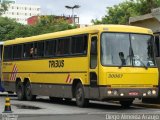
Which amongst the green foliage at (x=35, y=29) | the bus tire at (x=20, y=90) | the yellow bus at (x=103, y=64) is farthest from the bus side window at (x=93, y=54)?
the green foliage at (x=35, y=29)

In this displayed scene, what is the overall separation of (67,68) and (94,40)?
258 cm

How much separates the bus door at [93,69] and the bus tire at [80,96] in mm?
748

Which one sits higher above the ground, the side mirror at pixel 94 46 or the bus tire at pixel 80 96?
the side mirror at pixel 94 46

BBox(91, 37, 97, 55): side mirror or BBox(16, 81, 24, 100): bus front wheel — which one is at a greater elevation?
BBox(91, 37, 97, 55): side mirror

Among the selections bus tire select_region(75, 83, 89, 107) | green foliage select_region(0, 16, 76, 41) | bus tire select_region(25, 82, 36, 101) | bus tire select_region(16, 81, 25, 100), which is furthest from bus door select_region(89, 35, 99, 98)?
green foliage select_region(0, 16, 76, 41)

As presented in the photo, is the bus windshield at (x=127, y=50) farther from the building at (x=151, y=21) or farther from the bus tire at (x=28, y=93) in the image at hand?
the bus tire at (x=28, y=93)

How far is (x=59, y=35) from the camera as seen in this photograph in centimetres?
2355

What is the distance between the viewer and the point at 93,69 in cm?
2005

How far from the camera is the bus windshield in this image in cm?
1969

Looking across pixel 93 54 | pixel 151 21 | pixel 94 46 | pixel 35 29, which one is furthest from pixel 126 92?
pixel 35 29

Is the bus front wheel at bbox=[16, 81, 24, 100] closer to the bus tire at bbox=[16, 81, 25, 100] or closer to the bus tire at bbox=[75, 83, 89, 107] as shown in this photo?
the bus tire at bbox=[16, 81, 25, 100]

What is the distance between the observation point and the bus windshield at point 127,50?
64.6 ft

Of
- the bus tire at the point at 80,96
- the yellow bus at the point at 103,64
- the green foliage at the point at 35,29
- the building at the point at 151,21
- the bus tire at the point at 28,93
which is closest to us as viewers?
the yellow bus at the point at 103,64

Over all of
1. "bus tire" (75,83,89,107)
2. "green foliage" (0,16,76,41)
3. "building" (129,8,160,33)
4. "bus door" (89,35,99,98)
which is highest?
"green foliage" (0,16,76,41)
